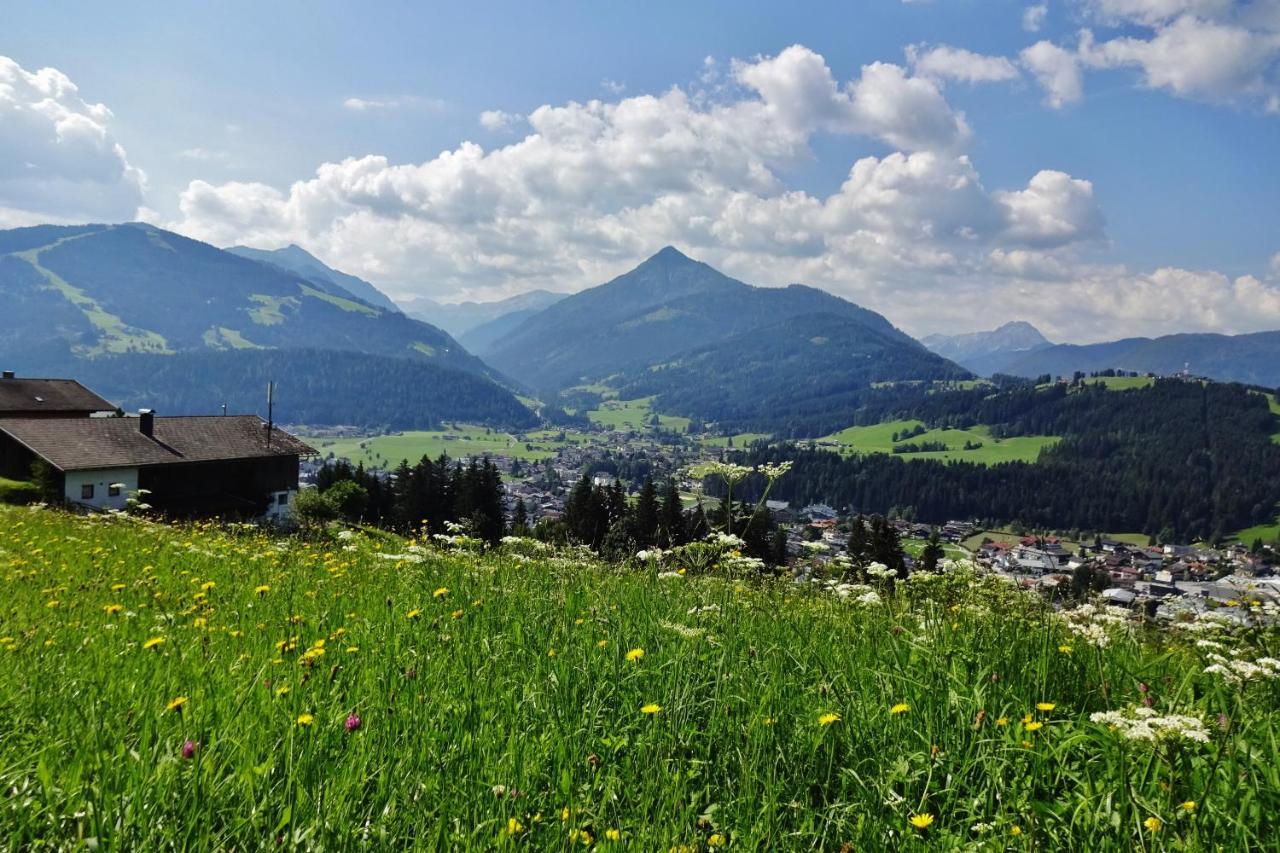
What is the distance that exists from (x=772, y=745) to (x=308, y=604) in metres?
4.32

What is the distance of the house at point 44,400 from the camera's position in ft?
180

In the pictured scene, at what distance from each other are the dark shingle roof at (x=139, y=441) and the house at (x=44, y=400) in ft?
40.1

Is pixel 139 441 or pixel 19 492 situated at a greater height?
pixel 139 441

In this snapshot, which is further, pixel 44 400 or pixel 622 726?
pixel 44 400

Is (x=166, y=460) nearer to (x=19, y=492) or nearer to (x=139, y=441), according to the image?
(x=139, y=441)

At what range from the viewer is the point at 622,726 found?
366cm

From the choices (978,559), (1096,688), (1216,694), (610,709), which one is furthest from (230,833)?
(978,559)

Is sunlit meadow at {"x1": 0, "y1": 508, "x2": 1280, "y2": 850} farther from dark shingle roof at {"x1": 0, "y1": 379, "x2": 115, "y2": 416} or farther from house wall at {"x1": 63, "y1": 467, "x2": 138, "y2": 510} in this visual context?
dark shingle roof at {"x1": 0, "y1": 379, "x2": 115, "y2": 416}

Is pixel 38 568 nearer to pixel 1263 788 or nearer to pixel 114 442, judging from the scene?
pixel 1263 788

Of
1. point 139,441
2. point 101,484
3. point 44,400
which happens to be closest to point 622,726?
point 101,484

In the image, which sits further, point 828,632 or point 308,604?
point 308,604

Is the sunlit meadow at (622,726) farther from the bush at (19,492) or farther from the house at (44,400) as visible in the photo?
the house at (44,400)

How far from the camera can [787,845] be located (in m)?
2.73

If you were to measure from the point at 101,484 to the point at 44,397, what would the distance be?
74.7ft
